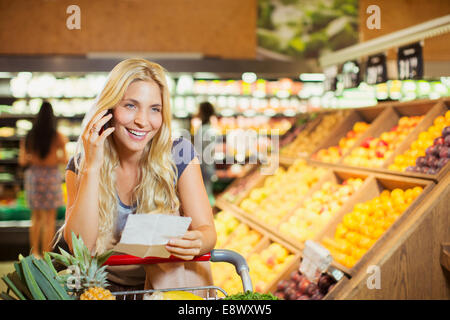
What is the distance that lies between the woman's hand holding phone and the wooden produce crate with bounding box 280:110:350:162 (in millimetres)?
3165

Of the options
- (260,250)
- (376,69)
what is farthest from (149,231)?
(376,69)

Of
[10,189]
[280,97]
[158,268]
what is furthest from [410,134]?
[10,189]

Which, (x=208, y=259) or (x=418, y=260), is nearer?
(x=208, y=259)

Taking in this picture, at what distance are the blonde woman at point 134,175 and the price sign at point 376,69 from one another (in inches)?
143

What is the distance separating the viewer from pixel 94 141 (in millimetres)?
1633

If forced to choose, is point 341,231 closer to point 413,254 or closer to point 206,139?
point 413,254

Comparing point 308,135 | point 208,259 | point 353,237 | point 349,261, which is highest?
point 308,135

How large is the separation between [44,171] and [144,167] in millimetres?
4459

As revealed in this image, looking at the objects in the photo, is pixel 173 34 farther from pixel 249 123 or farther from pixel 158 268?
pixel 158 268

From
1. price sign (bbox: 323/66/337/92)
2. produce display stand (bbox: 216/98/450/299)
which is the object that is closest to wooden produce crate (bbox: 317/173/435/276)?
produce display stand (bbox: 216/98/450/299)

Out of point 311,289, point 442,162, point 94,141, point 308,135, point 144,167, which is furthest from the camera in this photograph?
point 308,135

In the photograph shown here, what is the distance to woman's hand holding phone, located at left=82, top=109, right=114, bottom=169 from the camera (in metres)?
1.63

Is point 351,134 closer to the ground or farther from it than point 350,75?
closer to the ground
